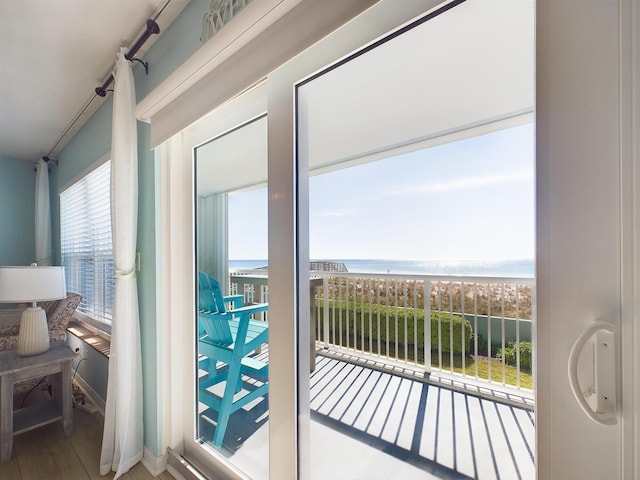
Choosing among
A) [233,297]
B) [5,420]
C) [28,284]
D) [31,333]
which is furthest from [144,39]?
[5,420]

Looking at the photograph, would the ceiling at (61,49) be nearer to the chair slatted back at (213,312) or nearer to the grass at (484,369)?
the chair slatted back at (213,312)

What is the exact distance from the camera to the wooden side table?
1634mm

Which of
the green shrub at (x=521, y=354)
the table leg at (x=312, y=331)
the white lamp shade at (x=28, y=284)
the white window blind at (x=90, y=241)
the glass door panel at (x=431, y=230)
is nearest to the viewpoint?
the green shrub at (x=521, y=354)

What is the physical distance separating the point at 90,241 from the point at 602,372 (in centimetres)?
349

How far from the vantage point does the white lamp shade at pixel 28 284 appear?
1.79m

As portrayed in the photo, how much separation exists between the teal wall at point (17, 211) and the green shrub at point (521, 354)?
509 centimetres

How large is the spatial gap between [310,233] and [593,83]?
856 millimetres

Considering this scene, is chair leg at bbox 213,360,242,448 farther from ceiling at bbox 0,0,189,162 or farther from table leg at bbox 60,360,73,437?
ceiling at bbox 0,0,189,162

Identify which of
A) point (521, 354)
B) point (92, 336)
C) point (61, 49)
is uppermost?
point (61, 49)

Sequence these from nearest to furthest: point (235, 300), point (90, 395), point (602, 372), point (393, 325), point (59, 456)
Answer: point (602, 372) → point (235, 300) → point (59, 456) → point (393, 325) → point (90, 395)

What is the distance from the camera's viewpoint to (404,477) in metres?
1.23

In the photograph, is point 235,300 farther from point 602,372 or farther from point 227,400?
point 602,372

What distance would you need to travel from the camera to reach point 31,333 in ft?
6.23

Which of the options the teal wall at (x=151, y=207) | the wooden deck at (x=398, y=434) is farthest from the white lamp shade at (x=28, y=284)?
the wooden deck at (x=398, y=434)
